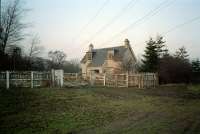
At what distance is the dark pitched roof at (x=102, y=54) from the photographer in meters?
43.1

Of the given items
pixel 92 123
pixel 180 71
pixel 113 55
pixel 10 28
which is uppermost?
pixel 10 28

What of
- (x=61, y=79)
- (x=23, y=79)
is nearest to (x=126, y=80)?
(x=61, y=79)

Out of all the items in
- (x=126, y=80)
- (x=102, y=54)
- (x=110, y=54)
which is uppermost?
(x=102, y=54)

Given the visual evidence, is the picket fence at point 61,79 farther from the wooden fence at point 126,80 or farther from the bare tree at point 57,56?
the bare tree at point 57,56

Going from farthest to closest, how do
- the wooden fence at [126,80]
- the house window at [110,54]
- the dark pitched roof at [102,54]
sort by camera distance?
the dark pitched roof at [102,54]
the house window at [110,54]
the wooden fence at [126,80]

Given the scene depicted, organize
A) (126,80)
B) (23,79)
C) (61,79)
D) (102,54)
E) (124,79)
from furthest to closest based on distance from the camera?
(102,54) < (124,79) < (126,80) < (61,79) < (23,79)

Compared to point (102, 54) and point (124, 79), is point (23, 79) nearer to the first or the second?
point (124, 79)

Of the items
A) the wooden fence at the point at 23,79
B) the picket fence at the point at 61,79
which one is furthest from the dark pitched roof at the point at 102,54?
the wooden fence at the point at 23,79

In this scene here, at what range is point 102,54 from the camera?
45.9m

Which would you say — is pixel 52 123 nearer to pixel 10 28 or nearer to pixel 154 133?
pixel 154 133

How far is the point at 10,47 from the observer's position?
33.8 m

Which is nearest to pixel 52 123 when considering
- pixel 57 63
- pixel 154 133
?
pixel 154 133

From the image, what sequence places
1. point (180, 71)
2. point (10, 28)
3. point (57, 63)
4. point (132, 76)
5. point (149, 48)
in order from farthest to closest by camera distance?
point (57, 63), point (149, 48), point (10, 28), point (180, 71), point (132, 76)

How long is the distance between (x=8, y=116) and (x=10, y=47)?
27.8m
